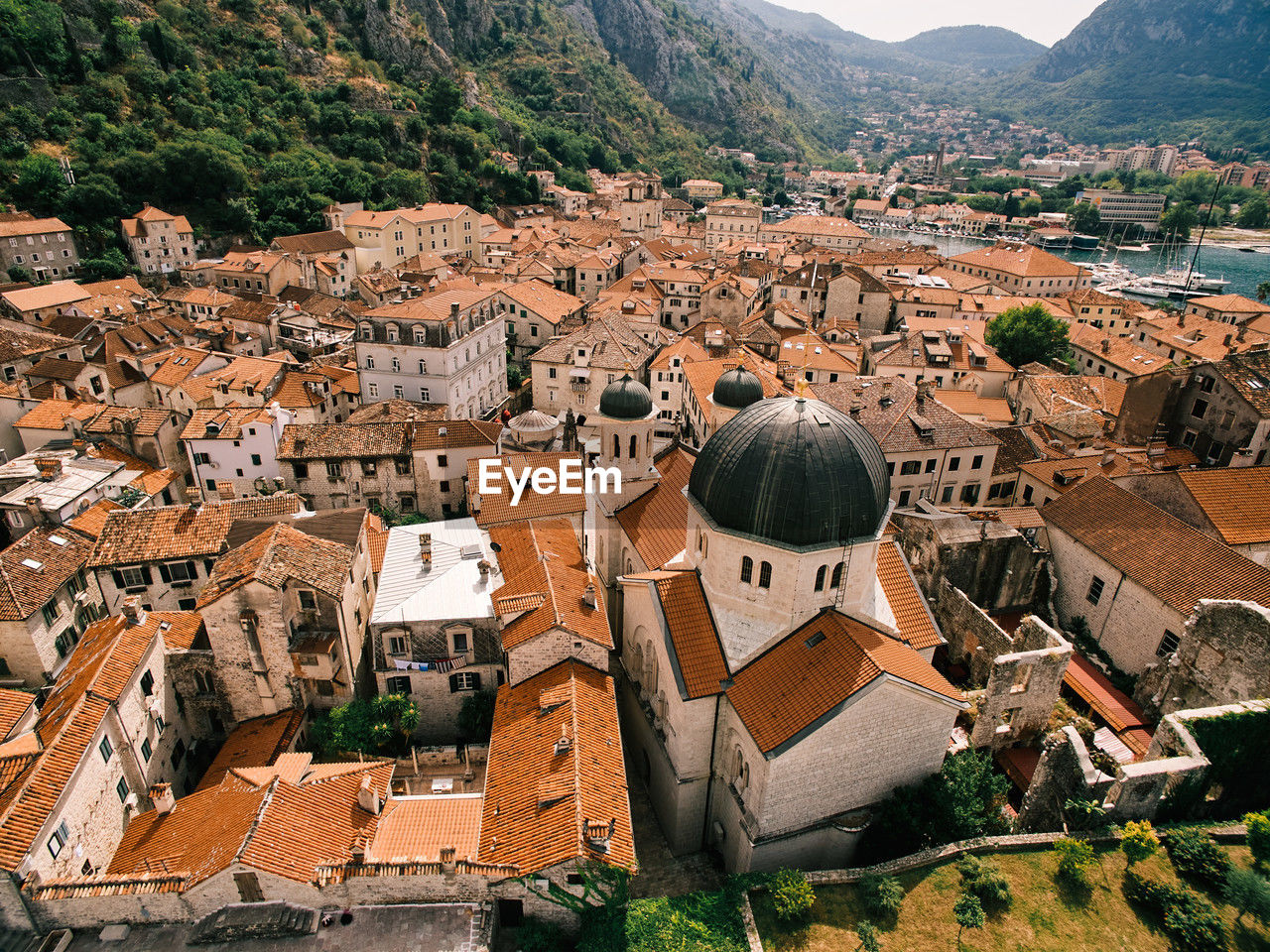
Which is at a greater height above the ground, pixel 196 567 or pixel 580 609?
pixel 580 609

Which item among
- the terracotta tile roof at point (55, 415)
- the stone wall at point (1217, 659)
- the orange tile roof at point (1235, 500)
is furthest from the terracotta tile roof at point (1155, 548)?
the terracotta tile roof at point (55, 415)

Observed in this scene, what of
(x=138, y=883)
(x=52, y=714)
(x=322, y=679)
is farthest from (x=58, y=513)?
(x=138, y=883)

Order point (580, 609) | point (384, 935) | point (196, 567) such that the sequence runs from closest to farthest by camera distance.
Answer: point (384, 935)
point (580, 609)
point (196, 567)

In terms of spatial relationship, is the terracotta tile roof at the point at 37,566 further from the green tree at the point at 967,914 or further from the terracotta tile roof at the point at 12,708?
the green tree at the point at 967,914

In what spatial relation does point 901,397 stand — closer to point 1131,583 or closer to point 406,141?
point 1131,583

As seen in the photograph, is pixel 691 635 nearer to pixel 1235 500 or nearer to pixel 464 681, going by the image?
pixel 464 681

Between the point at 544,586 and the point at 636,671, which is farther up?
the point at 544,586

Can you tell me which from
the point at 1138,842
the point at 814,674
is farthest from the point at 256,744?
the point at 1138,842
